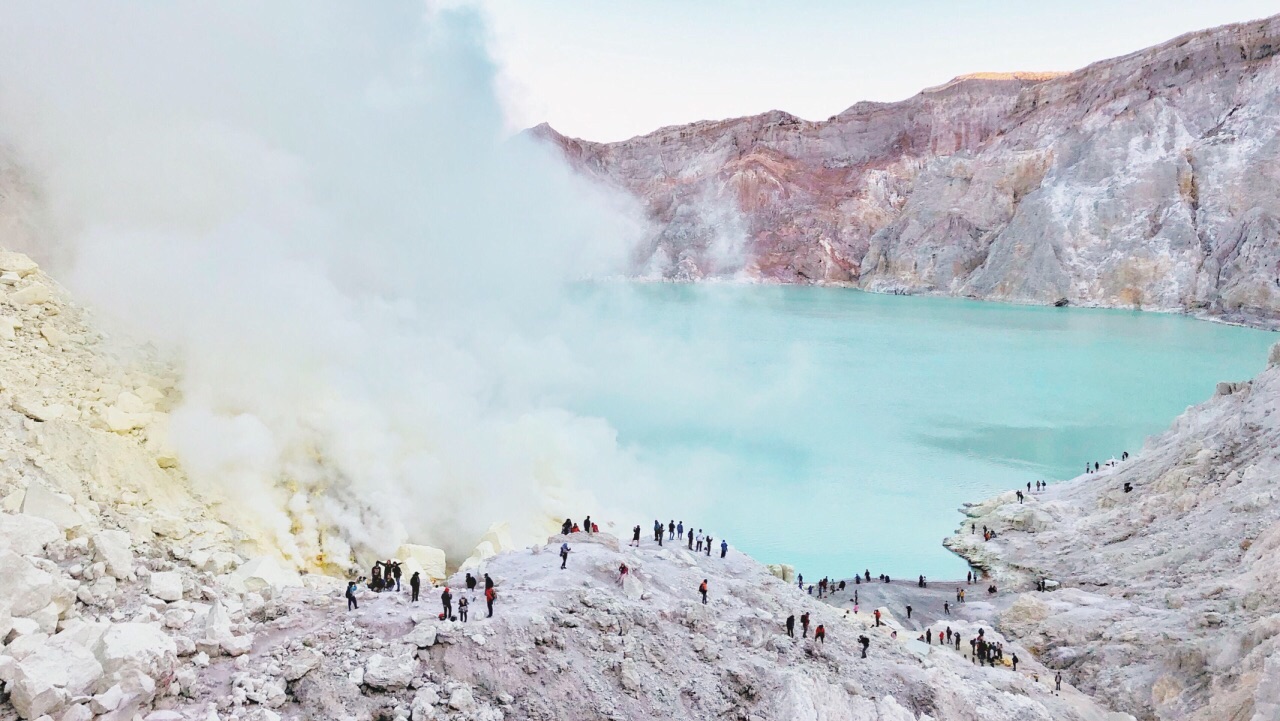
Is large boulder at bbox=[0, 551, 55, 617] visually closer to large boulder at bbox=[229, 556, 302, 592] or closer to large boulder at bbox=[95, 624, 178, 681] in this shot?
large boulder at bbox=[95, 624, 178, 681]

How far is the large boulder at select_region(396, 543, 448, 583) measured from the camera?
15.3m

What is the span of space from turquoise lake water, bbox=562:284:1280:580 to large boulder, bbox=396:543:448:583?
32.7 feet

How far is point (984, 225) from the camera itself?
10888 cm

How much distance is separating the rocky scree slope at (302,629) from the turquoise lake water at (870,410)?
11.7m

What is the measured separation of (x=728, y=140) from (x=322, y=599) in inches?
5702

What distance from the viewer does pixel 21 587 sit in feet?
26.0

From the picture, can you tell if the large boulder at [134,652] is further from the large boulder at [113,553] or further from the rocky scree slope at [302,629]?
the large boulder at [113,553]

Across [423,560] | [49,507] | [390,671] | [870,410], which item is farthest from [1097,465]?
[49,507]

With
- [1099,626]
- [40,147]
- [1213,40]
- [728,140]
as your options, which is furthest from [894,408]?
[728,140]

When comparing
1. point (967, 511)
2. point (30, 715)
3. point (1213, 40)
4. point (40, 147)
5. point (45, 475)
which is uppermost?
point (1213, 40)

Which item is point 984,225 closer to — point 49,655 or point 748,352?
point 748,352

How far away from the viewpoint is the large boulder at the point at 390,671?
864 cm

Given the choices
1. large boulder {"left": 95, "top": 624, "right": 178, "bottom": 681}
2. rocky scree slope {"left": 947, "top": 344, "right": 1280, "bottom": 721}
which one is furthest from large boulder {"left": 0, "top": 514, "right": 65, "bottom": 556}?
rocky scree slope {"left": 947, "top": 344, "right": 1280, "bottom": 721}

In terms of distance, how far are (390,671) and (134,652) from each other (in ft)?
8.52
